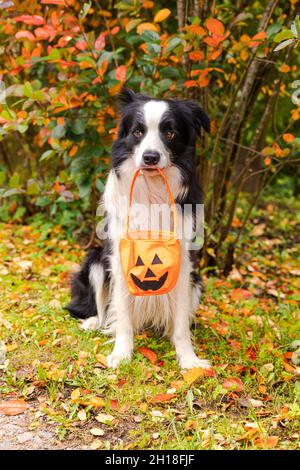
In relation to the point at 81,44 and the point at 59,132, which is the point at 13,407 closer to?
the point at 59,132

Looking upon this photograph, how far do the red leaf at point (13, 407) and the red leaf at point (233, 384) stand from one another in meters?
1.03

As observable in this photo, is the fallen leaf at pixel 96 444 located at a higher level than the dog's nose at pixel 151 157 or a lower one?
lower

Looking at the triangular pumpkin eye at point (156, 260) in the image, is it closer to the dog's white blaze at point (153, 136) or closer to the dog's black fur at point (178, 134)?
the dog's black fur at point (178, 134)

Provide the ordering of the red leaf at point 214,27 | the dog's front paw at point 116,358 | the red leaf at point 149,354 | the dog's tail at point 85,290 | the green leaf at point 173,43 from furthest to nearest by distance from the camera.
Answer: the dog's tail at point 85,290 → the green leaf at point 173,43 → the red leaf at point 214,27 → the red leaf at point 149,354 → the dog's front paw at point 116,358

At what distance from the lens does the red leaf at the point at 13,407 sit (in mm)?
2639

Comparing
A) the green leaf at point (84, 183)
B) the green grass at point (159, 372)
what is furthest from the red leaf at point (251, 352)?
the green leaf at point (84, 183)

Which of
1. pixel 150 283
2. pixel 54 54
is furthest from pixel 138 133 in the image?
pixel 54 54

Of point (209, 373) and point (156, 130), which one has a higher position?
point (156, 130)

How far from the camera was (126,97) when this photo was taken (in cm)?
329

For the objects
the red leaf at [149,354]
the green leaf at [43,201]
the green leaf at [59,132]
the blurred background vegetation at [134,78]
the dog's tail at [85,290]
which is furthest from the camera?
the green leaf at [43,201]

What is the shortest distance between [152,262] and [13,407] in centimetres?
103

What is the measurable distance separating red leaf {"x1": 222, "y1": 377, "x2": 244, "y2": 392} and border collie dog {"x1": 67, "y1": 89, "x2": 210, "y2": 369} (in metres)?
0.23

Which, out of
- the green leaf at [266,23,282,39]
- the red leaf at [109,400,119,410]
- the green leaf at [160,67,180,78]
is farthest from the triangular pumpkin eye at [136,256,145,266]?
the green leaf at [266,23,282,39]

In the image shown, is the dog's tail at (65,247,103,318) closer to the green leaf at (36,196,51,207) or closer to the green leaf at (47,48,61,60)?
the green leaf at (36,196,51,207)
